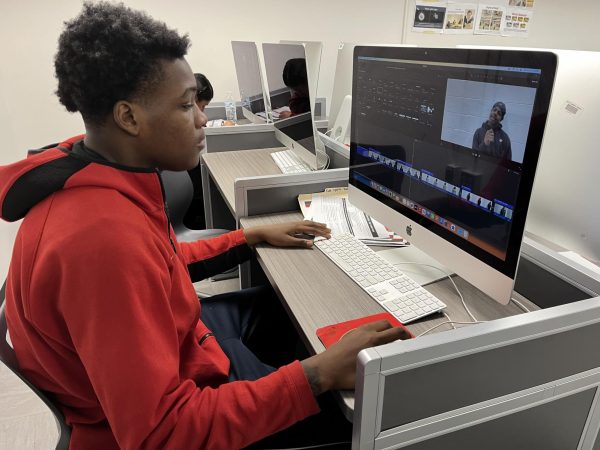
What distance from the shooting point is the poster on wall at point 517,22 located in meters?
4.05

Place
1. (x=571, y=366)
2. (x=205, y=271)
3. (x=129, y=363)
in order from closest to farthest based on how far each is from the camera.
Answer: (x=129, y=363)
(x=571, y=366)
(x=205, y=271)

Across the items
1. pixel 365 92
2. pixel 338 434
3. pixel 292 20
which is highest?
pixel 292 20

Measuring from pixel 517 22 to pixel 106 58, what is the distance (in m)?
4.42

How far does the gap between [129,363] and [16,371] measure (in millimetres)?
246

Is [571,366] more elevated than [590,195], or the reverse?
[590,195]

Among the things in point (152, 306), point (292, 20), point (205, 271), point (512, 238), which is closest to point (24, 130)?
point (292, 20)

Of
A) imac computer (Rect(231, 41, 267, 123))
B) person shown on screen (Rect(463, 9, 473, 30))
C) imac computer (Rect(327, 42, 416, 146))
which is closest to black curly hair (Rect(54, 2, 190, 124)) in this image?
imac computer (Rect(327, 42, 416, 146))

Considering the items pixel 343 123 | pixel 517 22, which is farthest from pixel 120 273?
pixel 517 22

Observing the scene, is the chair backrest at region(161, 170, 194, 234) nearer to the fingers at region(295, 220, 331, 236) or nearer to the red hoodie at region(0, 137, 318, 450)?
the fingers at region(295, 220, 331, 236)

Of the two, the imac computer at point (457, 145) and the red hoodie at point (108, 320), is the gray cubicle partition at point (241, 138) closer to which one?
the imac computer at point (457, 145)

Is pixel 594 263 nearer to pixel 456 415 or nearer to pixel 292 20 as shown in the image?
pixel 456 415

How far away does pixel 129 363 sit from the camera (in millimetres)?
644

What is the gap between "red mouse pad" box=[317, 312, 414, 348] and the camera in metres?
0.83

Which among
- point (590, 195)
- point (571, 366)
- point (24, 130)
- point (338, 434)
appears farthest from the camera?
point (24, 130)
